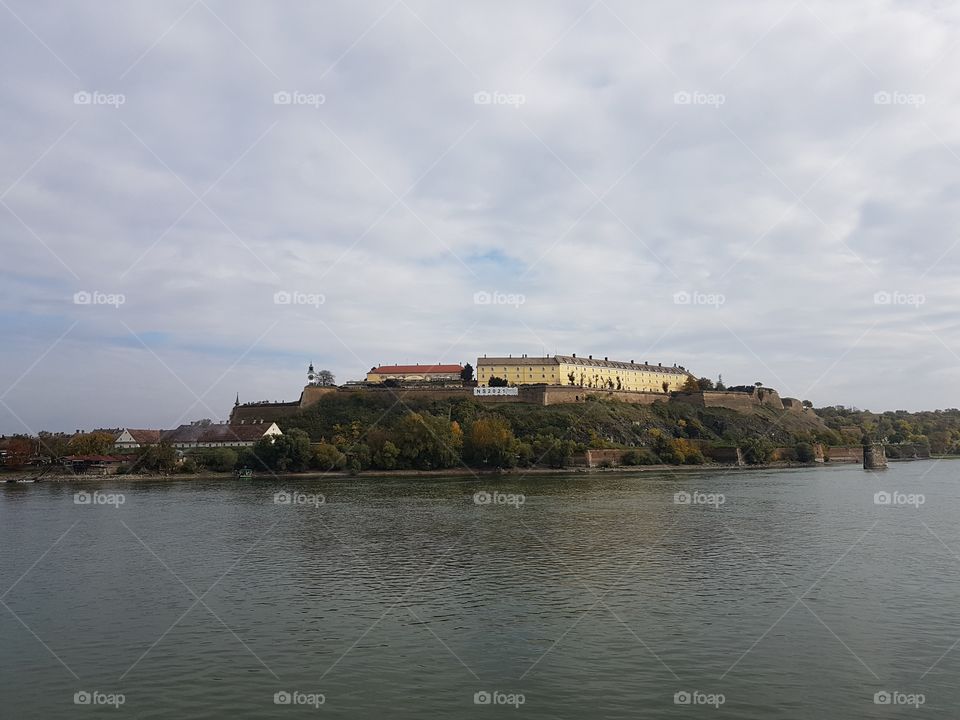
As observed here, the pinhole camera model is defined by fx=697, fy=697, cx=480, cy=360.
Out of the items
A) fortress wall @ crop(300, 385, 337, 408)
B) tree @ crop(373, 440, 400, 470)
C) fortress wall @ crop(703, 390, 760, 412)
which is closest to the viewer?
tree @ crop(373, 440, 400, 470)

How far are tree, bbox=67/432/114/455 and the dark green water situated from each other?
44552mm

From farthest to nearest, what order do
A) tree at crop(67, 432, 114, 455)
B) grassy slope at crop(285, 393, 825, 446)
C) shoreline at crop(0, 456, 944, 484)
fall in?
grassy slope at crop(285, 393, 825, 446), tree at crop(67, 432, 114, 455), shoreline at crop(0, 456, 944, 484)

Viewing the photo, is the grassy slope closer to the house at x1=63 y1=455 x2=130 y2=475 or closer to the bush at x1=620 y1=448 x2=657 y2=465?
the bush at x1=620 y1=448 x2=657 y2=465

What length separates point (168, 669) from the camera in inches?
436

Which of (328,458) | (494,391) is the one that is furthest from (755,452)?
(328,458)

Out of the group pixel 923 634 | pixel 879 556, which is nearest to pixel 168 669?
pixel 923 634

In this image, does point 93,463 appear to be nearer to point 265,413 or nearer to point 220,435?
point 220,435

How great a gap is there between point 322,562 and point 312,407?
200 ft

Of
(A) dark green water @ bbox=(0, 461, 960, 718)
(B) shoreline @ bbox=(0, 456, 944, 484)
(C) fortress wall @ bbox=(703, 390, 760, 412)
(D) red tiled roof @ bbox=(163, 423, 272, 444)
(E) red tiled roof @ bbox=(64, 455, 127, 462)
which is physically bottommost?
(B) shoreline @ bbox=(0, 456, 944, 484)

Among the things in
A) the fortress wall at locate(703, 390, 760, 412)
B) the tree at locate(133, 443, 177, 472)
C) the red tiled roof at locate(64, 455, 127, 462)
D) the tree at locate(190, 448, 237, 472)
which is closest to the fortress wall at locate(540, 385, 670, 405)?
the fortress wall at locate(703, 390, 760, 412)

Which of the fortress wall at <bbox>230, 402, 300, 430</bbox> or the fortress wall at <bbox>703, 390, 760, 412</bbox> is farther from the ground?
the fortress wall at <bbox>703, 390, 760, 412</bbox>

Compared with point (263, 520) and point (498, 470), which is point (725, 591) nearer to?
A: point (263, 520)

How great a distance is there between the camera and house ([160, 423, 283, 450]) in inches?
2832

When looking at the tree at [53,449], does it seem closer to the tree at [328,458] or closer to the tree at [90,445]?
the tree at [90,445]
